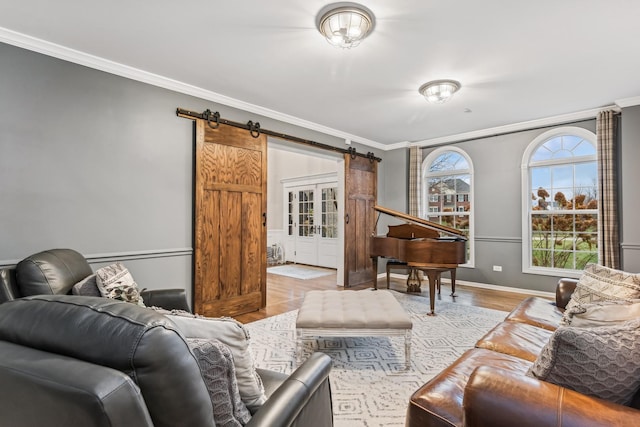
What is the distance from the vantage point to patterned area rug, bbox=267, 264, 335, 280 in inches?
247

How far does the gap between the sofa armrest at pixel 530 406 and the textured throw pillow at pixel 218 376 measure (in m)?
0.76

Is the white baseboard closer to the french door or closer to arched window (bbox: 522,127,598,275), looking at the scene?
arched window (bbox: 522,127,598,275)

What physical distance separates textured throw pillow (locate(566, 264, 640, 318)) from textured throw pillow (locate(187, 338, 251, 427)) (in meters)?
2.28

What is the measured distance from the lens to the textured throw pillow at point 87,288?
1.91 meters

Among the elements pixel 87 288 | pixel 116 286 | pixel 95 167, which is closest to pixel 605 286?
pixel 116 286

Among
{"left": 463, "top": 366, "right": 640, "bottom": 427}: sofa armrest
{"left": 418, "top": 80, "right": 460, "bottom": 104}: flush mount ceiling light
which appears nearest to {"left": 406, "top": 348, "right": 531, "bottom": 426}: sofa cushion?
{"left": 463, "top": 366, "right": 640, "bottom": 427}: sofa armrest

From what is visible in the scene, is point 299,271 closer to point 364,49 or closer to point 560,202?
point 560,202

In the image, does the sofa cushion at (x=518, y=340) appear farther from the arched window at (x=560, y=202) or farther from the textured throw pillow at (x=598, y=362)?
the arched window at (x=560, y=202)

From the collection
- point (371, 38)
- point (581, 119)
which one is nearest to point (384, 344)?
point (371, 38)

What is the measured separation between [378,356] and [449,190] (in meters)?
3.90

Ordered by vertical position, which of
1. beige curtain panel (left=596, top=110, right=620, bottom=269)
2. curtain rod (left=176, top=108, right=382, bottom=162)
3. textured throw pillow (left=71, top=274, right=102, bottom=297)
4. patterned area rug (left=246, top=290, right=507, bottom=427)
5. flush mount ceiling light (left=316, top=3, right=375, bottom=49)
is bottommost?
patterned area rug (left=246, top=290, right=507, bottom=427)

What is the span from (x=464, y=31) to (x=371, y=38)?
0.71m

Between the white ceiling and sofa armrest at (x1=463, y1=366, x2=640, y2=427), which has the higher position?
the white ceiling

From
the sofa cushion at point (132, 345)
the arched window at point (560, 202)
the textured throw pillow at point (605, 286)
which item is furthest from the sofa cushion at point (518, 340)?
the arched window at point (560, 202)
